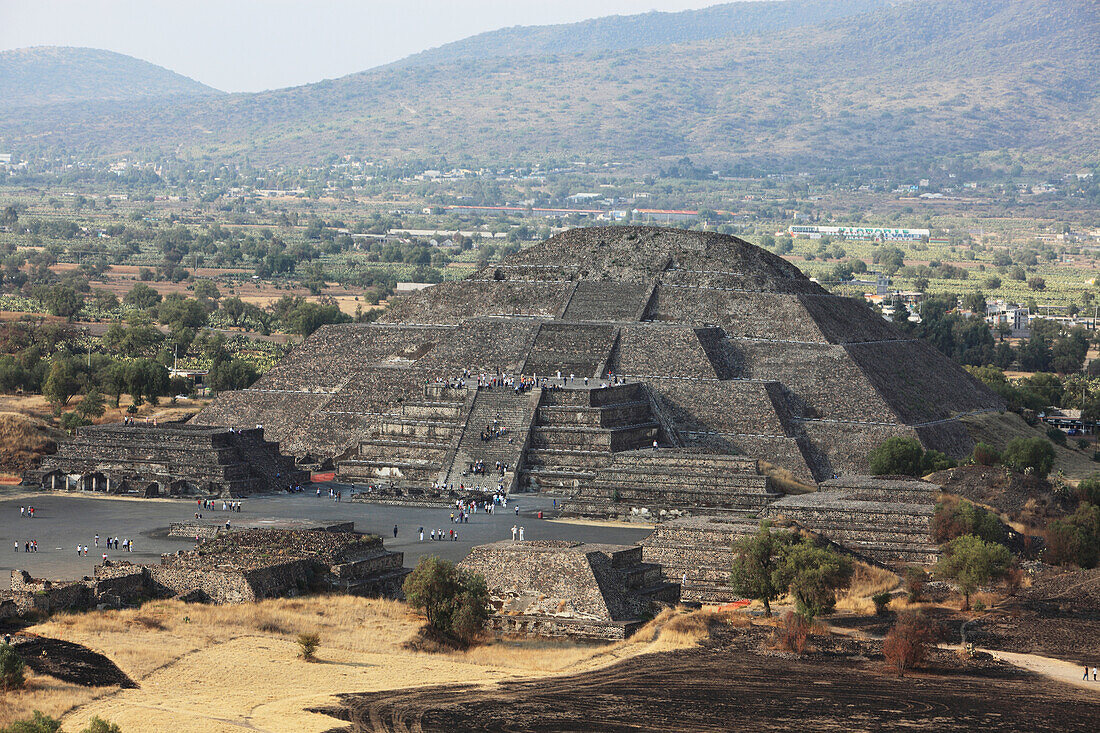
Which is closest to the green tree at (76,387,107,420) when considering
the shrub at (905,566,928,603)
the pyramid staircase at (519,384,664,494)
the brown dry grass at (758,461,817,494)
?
the pyramid staircase at (519,384,664,494)

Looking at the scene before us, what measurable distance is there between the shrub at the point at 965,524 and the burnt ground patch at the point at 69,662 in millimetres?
22264

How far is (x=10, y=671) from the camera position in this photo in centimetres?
2734

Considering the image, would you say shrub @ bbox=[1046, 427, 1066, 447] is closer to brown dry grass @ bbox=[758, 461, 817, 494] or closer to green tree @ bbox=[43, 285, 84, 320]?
brown dry grass @ bbox=[758, 461, 817, 494]

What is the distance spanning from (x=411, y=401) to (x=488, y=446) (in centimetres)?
496

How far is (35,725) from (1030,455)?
39691 mm

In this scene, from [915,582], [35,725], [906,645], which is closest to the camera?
[35,725]

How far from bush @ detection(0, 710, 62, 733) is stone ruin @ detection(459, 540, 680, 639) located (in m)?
11.9

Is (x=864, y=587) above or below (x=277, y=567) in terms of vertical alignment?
below

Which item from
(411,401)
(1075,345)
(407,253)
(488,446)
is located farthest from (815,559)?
(407,253)

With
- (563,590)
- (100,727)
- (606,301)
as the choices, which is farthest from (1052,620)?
(606,301)

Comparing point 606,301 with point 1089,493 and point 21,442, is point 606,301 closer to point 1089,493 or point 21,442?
point 21,442

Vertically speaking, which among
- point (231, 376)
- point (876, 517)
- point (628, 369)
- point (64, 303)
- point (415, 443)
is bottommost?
point (876, 517)

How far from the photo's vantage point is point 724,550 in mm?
40125

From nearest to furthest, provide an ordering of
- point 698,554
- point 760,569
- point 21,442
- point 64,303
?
point 760,569, point 698,554, point 21,442, point 64,303
